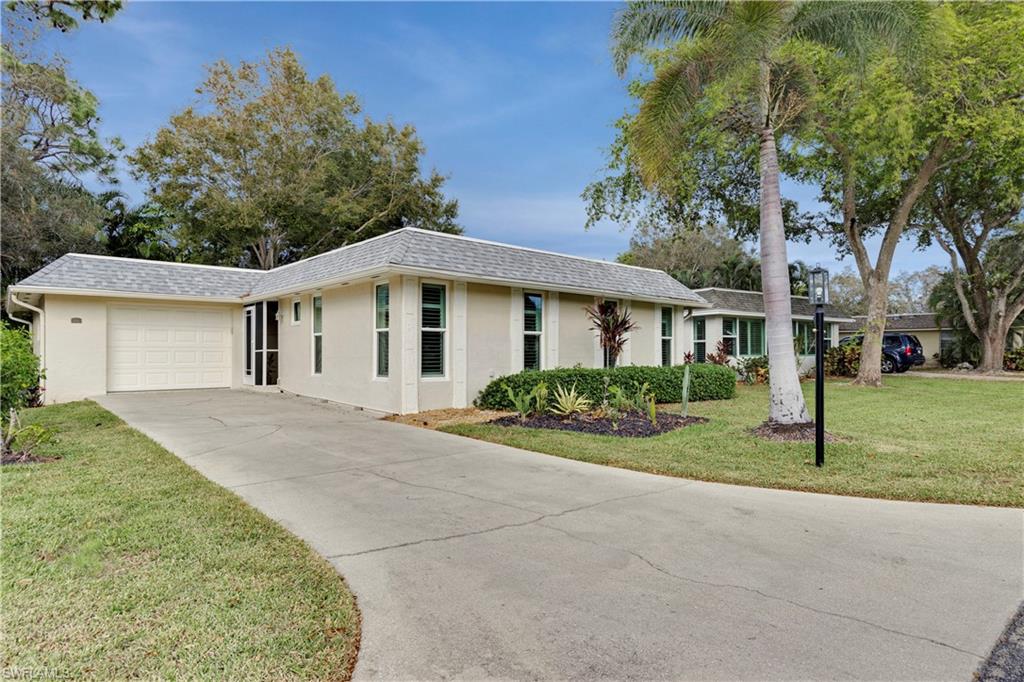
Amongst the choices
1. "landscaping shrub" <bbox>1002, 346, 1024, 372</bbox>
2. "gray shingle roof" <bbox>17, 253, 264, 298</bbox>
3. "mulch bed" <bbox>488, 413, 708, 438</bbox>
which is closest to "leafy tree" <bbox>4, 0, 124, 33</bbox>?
"gray shingle roof" <bbox>17, 253, 264, 298</bbox>

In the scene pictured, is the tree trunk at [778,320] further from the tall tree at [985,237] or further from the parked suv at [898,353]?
the parked suv at [898,353]

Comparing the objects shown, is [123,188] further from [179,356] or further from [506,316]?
[506,316]

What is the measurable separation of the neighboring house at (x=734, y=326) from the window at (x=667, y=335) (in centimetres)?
199

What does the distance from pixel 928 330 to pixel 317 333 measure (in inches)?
1300

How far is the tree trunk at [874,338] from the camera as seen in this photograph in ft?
57.7

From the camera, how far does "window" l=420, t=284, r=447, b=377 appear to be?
424 inches

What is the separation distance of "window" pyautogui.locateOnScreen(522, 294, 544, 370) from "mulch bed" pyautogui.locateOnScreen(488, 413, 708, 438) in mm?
2989

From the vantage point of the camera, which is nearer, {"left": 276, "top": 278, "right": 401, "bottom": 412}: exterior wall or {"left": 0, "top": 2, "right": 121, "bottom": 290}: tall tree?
{"left": 276, "top": 278, "right": 401, "bottom": 412}: exterior wall

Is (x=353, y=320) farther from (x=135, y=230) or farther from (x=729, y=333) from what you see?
(x=135, y=230)

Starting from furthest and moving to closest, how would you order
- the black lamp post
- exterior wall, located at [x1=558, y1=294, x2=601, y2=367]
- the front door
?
the front door
exterior wall, located at [x1=558, y1=294, x2=601, y2=367]
the black lamp post

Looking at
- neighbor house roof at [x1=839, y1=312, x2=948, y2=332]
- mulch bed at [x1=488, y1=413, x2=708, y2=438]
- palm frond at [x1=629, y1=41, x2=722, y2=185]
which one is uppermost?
palm frond at [x1=629, y1=41, x2=722, y2=185]

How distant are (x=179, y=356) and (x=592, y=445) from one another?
502 inches

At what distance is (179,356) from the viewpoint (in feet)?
49.8

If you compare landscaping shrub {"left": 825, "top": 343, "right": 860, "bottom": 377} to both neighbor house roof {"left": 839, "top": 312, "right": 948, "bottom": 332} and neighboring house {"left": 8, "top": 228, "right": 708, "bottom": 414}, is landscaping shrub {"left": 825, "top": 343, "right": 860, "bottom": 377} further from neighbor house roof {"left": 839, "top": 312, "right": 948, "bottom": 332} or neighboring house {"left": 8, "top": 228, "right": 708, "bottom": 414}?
neighboring house {"left": 8, "top": 228, "right": 708, "bottom": 414}
